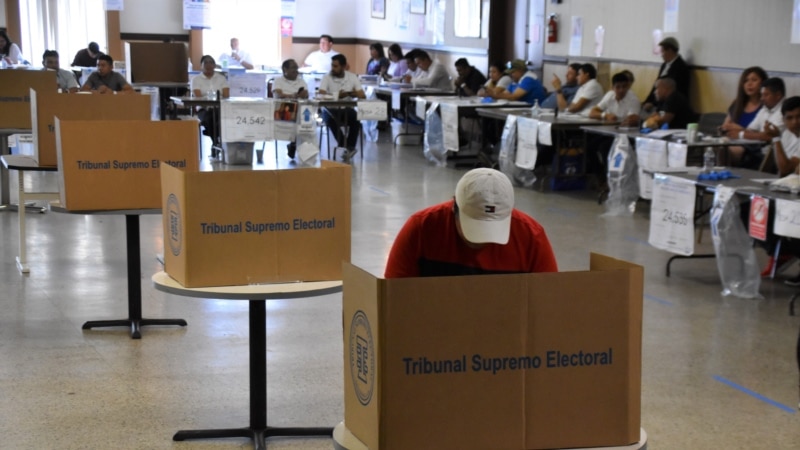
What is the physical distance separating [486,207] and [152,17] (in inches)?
704

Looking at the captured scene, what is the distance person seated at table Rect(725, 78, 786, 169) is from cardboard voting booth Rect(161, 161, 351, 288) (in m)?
5.47

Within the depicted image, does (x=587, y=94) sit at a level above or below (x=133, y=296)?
above

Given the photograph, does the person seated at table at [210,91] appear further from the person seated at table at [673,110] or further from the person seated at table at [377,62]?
the person seated at table at [673,110]

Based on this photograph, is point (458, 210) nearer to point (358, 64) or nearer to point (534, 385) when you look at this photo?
point (534, 385)

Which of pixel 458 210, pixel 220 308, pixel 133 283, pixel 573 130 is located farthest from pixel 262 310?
pixel 573 130

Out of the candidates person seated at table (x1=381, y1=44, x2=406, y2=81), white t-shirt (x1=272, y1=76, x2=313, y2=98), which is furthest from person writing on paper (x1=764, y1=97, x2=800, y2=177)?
person seated at table (x1=381, y1=44, x2=406, y2=81)

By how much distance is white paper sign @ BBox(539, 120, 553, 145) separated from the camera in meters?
9.96

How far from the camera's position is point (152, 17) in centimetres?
1977

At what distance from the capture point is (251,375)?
4000 mm

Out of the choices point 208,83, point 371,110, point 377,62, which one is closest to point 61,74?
point 208,83

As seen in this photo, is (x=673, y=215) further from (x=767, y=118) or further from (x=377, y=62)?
(x=377, y=62)

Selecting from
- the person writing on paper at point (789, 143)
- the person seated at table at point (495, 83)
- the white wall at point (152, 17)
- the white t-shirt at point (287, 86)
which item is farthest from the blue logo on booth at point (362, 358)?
the white wall at point (152, 17)

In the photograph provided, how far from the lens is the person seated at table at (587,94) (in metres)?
11.1

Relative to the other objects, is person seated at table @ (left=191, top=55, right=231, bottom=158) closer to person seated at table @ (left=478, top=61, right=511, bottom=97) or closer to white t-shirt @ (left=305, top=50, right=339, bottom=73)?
person seated at table @ (left=478, top=61, right=511, bottom=97)
